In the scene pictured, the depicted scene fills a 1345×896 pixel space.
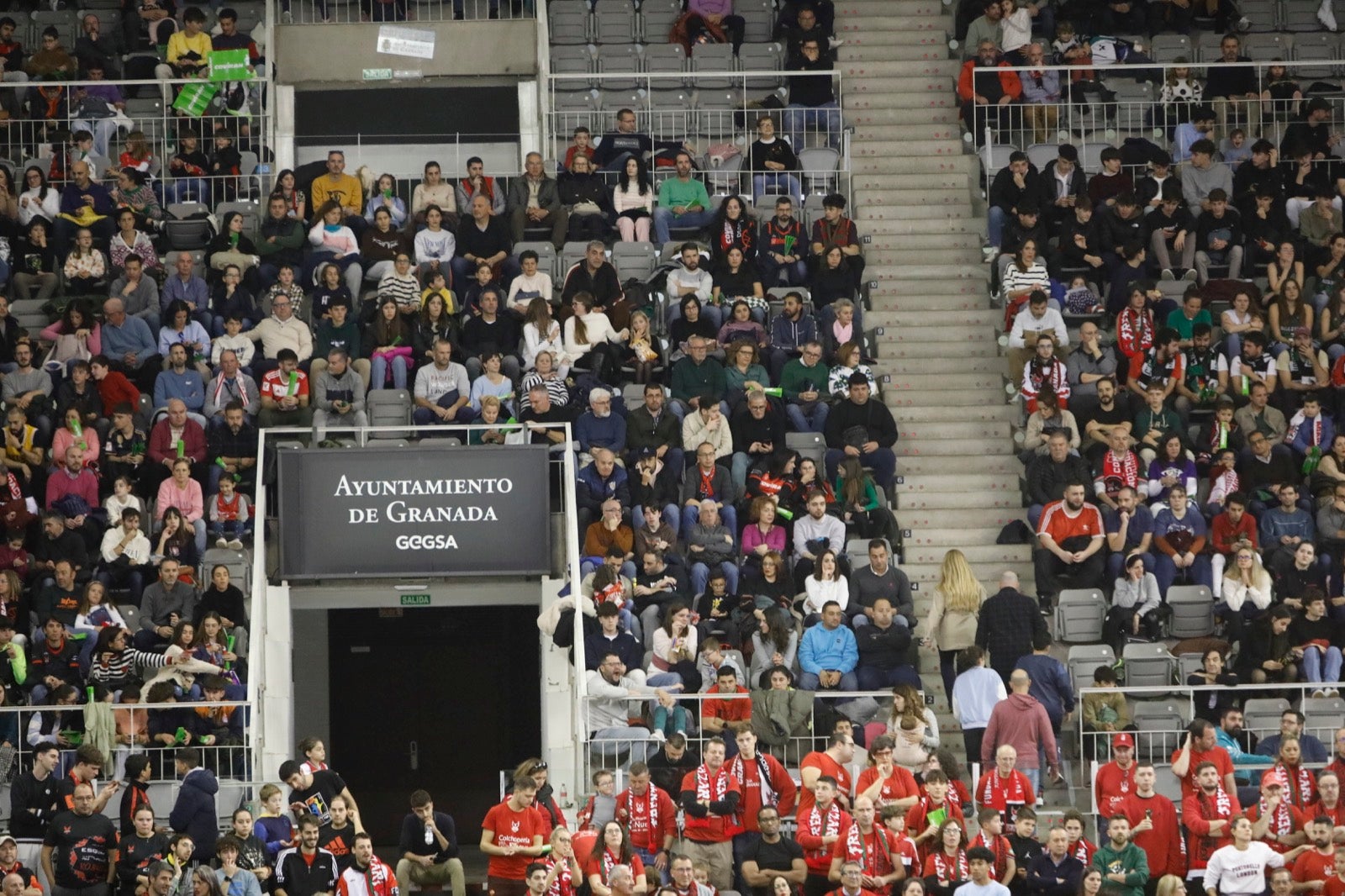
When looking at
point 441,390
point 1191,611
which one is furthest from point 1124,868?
point 441,390

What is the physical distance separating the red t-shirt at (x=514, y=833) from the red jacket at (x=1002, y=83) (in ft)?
33.1

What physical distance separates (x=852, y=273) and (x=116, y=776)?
26.0ft

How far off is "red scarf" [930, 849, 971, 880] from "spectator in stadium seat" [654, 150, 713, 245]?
8013 mm

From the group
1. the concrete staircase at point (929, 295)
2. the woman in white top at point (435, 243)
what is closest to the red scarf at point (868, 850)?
the concrete staircase at point (929, 295)

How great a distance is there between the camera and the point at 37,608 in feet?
60.6

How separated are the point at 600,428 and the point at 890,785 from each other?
4.72 m

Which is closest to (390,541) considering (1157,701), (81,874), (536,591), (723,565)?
(536,591)

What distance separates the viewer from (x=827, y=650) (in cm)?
1758

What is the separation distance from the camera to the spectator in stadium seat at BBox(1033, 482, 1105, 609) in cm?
1884

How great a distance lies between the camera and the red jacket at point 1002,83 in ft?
77.0

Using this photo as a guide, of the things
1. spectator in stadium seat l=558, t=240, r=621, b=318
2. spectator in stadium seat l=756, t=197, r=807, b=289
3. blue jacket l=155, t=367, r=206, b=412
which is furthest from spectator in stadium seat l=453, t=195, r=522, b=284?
blue jacket l=155, t=367, r=206, b=412

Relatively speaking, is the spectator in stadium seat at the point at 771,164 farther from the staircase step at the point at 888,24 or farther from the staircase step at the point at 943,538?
the staircase step at the point at 943,538

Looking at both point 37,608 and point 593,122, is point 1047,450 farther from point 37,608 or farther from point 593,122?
point 37,608

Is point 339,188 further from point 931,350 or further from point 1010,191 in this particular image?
point 1010,191
